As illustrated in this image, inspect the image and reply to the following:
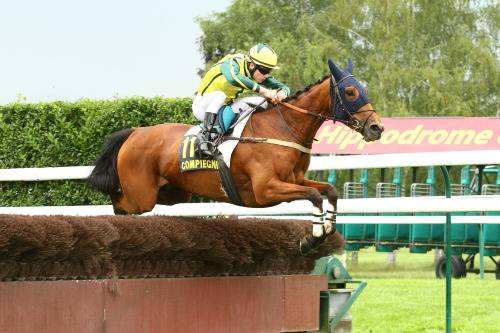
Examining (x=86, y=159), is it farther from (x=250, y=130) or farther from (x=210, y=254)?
(x=210, y=254)

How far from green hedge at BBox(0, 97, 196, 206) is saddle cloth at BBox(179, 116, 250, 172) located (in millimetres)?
3829

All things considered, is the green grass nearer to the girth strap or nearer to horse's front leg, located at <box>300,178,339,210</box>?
horse's front leg, located at <box>300,178,339,210</box>

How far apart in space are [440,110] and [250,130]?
26713 mm

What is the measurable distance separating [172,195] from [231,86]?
3.68 feet

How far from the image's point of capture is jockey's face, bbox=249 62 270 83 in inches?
294

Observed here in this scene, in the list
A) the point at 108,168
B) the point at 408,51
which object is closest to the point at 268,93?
the point at 108,168

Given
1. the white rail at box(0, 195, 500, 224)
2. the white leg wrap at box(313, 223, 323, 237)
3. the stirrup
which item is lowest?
the white leg wrap at box(313, 223, 323, 237)

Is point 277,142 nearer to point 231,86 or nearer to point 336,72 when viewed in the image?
point 336,72

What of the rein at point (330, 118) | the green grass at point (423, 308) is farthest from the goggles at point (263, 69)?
the green grass at point (423, 308)

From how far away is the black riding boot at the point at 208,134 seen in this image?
7.45 meters

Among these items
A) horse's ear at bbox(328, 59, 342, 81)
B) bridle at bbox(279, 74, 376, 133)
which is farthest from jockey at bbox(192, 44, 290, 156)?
horse's ear at bbox(328, 59, 342, 81)

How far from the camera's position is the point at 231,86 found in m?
7.73

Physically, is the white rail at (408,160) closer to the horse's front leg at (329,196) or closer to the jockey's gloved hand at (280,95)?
the horse's front leg at (329,196)

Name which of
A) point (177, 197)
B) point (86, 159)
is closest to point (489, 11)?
point (86, 159)
